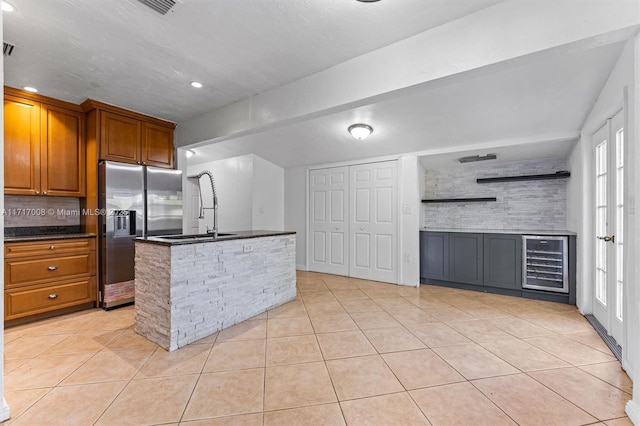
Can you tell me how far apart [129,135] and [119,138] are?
0.13 m

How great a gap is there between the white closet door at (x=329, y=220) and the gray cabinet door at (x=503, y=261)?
219 centimetres

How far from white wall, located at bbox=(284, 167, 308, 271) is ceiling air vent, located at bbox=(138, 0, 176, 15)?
3805 millimetres

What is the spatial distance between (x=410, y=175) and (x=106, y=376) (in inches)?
165

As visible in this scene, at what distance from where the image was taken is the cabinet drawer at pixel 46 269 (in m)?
2.85

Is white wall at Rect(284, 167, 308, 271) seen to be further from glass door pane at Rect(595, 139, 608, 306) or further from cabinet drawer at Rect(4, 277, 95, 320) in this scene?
glass door pane at Rect(595, 139, 608, 306)

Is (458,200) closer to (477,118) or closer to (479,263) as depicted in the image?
(479,263)

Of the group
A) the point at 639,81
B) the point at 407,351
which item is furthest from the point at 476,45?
the point at 407,351

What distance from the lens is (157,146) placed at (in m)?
4.03

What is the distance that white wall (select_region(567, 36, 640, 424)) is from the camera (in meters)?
1.63

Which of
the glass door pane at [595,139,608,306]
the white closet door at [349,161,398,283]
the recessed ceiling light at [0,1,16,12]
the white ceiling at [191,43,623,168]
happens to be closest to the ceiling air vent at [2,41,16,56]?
the recessed ceiling light at [0,1,16,12]

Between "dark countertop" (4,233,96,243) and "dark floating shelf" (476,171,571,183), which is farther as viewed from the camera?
"dark floating shelf" (476,171,571,183)

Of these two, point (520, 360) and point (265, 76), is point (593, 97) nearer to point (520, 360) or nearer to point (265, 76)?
point (520, 360)

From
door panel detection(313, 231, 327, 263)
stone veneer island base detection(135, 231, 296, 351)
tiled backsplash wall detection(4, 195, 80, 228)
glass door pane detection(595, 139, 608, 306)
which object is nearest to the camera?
stone veneer island base detection(135, 231, 296, 351)

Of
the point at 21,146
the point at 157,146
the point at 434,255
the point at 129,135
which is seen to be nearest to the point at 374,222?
the point at 434,255
